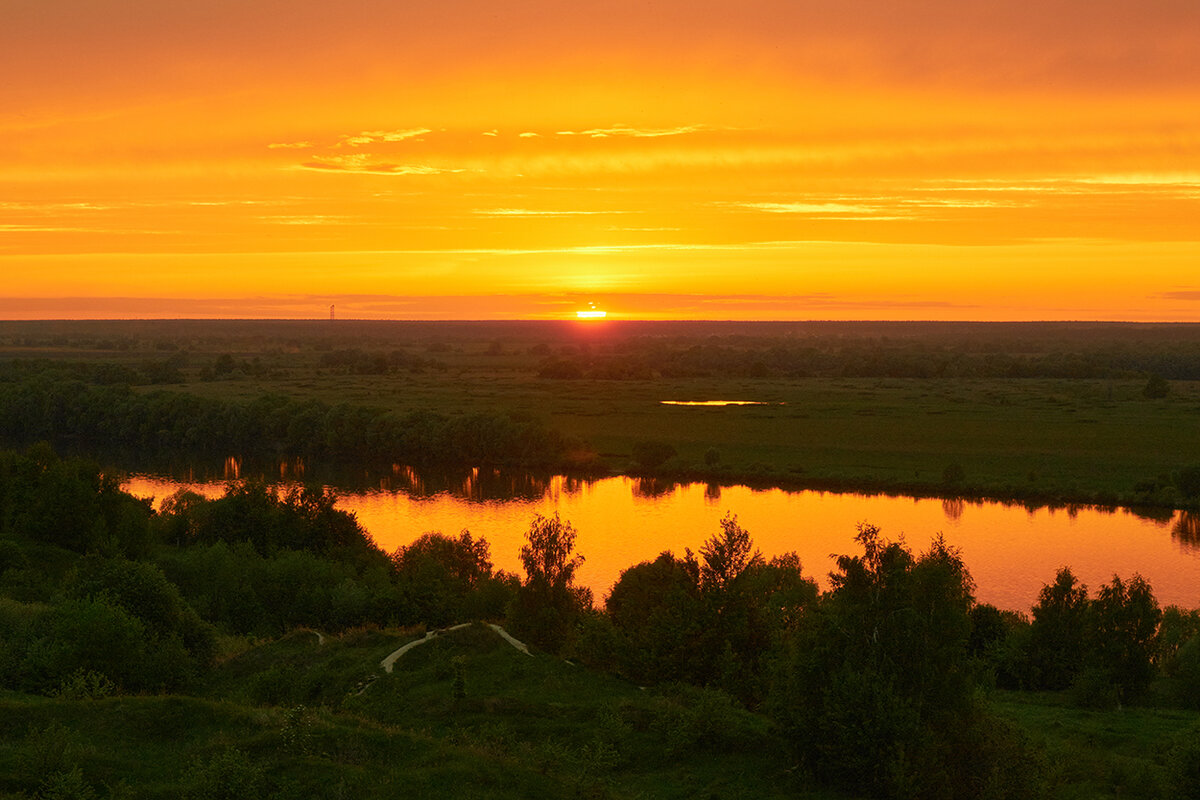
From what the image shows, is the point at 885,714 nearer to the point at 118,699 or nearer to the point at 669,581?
the point at 669,581

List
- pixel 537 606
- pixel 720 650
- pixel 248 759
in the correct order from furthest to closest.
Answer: pixel 537 606 < pixel 720 650 < pixel 248 759

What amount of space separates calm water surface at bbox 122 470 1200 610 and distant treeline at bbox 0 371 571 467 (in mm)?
7492

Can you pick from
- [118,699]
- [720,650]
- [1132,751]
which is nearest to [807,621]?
[720,650]

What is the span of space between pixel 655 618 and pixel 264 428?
6921cm

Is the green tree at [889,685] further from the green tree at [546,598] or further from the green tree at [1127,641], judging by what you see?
the green tree at [1127,641]

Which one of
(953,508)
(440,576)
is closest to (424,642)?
(440,576)

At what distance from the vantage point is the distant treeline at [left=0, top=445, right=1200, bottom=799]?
17.6m

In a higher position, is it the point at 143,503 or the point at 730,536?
the point at 730,536

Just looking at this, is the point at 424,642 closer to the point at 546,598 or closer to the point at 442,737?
the point at 546,598

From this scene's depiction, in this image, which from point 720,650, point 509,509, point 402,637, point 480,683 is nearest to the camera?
point 480,683

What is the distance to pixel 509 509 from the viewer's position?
60.7 meters

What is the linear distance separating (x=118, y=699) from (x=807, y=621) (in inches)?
476

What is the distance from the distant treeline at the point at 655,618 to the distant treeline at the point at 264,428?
32.3 metres

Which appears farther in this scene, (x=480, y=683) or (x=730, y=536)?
(x=730, y=536)
